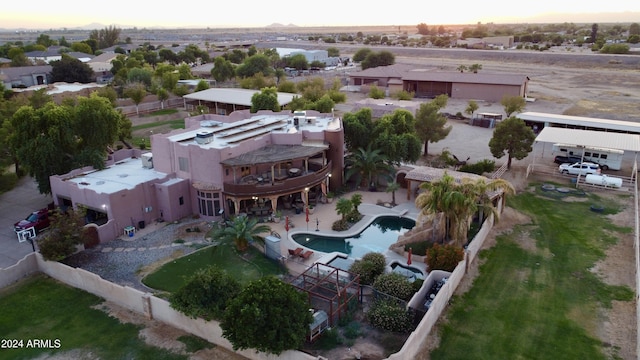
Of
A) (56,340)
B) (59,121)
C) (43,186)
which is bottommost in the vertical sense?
(56,340)

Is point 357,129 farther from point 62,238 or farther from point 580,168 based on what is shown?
point 62,238

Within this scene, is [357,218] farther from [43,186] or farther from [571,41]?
[571,41]

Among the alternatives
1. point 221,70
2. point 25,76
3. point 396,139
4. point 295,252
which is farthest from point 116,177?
point 25,76

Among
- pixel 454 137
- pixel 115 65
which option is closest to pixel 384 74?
pixel 454 137

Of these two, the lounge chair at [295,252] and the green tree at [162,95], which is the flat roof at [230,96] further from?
the lounge chair at [295,252]

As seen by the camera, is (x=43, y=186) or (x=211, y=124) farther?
(x=211, y=124)

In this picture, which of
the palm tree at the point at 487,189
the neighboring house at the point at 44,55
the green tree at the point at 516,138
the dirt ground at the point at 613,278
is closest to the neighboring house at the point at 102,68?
the neighboring house at the point at 44,55

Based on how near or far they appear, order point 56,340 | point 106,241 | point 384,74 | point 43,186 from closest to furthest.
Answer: point 56,340, point 106,241, point 43,186, point 384,74
